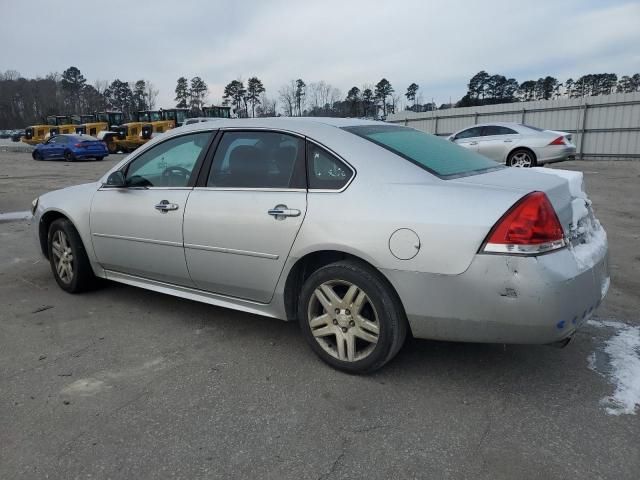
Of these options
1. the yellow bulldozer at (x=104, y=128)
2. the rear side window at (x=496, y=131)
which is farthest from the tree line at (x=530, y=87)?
the rear side window at (x=496, y=131)

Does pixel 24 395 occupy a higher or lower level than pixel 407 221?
lower

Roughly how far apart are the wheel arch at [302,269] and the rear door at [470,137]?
41.9 ft

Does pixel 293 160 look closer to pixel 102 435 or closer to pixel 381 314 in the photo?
pixel 381 314

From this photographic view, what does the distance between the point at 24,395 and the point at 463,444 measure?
7.79ft

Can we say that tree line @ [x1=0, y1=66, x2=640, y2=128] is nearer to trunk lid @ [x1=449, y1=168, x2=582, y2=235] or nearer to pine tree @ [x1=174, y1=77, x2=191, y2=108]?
pine tree @ [x1=174, y1=77, x2=191, y2=108]

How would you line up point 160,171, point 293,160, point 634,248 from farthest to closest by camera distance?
point 634,248 < point 160,171 < point 293,160

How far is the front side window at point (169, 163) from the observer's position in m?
3.77

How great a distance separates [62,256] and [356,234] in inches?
122

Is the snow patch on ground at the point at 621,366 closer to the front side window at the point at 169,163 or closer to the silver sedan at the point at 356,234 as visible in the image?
the silver sedan at the point at 356,234

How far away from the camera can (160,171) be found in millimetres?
3971

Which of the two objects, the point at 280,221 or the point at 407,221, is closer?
the point at 407,221

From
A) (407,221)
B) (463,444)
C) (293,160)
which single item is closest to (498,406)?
(463,444)

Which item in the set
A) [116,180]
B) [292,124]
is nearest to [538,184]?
[292,124]

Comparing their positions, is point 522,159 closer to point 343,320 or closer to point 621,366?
point 621,366
